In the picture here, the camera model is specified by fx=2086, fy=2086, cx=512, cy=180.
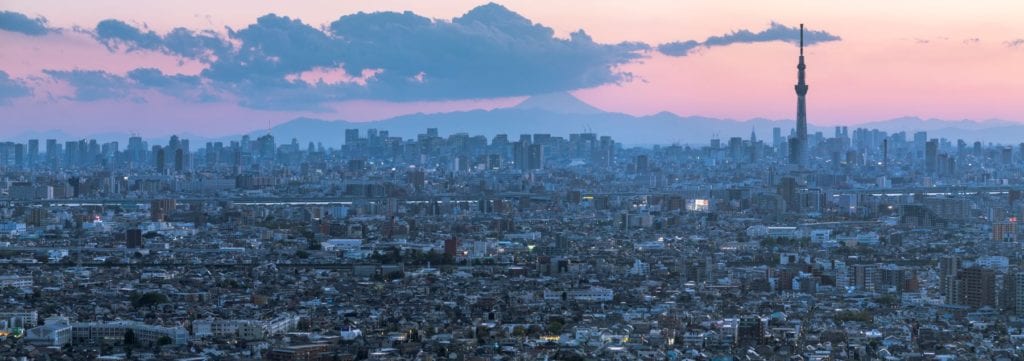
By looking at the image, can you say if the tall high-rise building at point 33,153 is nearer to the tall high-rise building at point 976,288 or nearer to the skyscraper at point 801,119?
the skyscraper at point 801,119

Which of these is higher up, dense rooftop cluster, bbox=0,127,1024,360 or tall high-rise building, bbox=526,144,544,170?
tall high-rise building, bbox=526,144,544,170

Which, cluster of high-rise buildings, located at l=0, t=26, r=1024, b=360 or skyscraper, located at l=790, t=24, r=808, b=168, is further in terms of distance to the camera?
skyscraper, located at l=790, t=24, r=808, b=168

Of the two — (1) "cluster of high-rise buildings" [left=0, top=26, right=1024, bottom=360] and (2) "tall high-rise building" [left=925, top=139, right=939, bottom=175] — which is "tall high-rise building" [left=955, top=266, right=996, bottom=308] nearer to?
(1) "cluster of high-rise buildings" [left=0, top=26, right=1024, bottom=360]

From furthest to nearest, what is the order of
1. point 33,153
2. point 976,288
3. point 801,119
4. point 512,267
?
point 33,153
point 801,119
point 512,267
point 976,288

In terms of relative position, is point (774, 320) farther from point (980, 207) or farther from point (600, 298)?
point (980, 207)

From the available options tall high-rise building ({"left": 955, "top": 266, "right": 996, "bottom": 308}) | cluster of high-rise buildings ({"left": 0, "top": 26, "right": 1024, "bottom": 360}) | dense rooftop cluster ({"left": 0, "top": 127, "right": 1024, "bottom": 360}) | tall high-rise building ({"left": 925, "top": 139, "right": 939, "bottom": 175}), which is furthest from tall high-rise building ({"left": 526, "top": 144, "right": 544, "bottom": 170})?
tall high-rise building ({"left": 955, "top": 266, "right": 996, "bottom": 308})

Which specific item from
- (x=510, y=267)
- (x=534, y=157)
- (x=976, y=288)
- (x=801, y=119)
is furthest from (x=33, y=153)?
(x=976, y=288)

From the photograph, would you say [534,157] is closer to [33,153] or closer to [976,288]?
[33,153]

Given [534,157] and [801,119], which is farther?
[534,157]
